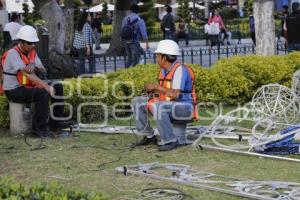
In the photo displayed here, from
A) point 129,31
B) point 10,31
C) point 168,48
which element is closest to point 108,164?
point 168,48

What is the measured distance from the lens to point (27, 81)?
9094mm

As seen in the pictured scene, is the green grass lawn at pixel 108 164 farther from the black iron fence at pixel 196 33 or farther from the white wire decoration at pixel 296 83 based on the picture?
the black iron fence at pixel 196 33

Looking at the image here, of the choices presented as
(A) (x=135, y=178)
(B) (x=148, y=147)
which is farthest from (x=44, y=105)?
(A) (x=135, y=178)

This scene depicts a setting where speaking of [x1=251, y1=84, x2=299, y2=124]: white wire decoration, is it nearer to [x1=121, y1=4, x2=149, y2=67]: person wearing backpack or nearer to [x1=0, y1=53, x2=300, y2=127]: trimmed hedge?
[x1=0, y1=53, x2=300, y2=127]: trimmed hedge

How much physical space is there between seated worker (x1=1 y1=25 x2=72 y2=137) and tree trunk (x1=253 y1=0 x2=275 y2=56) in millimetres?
6140

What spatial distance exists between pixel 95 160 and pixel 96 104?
2.69m

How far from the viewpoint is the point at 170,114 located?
8109mm

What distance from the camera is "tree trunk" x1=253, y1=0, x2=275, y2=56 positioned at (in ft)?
45.9

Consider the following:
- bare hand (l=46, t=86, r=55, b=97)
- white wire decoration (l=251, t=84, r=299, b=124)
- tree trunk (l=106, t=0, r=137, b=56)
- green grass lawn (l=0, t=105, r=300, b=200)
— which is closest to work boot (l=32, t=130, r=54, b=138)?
green grass lawn (l=0, t=105, r=300, b=200)

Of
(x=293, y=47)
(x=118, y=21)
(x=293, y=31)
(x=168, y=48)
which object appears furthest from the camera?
(x=118, y=21)

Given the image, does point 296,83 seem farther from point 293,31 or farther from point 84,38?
point 84,38

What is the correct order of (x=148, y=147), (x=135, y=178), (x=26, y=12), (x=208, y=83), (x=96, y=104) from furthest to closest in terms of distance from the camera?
1. (x=26, y=12)
2. (x=208, y=83)
3. (x=96, y=104)
4. (x=148, y=147)
5. (x=135, y=178)

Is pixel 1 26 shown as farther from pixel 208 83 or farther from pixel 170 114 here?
pixel 170 114

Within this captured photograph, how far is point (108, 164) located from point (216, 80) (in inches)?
168
